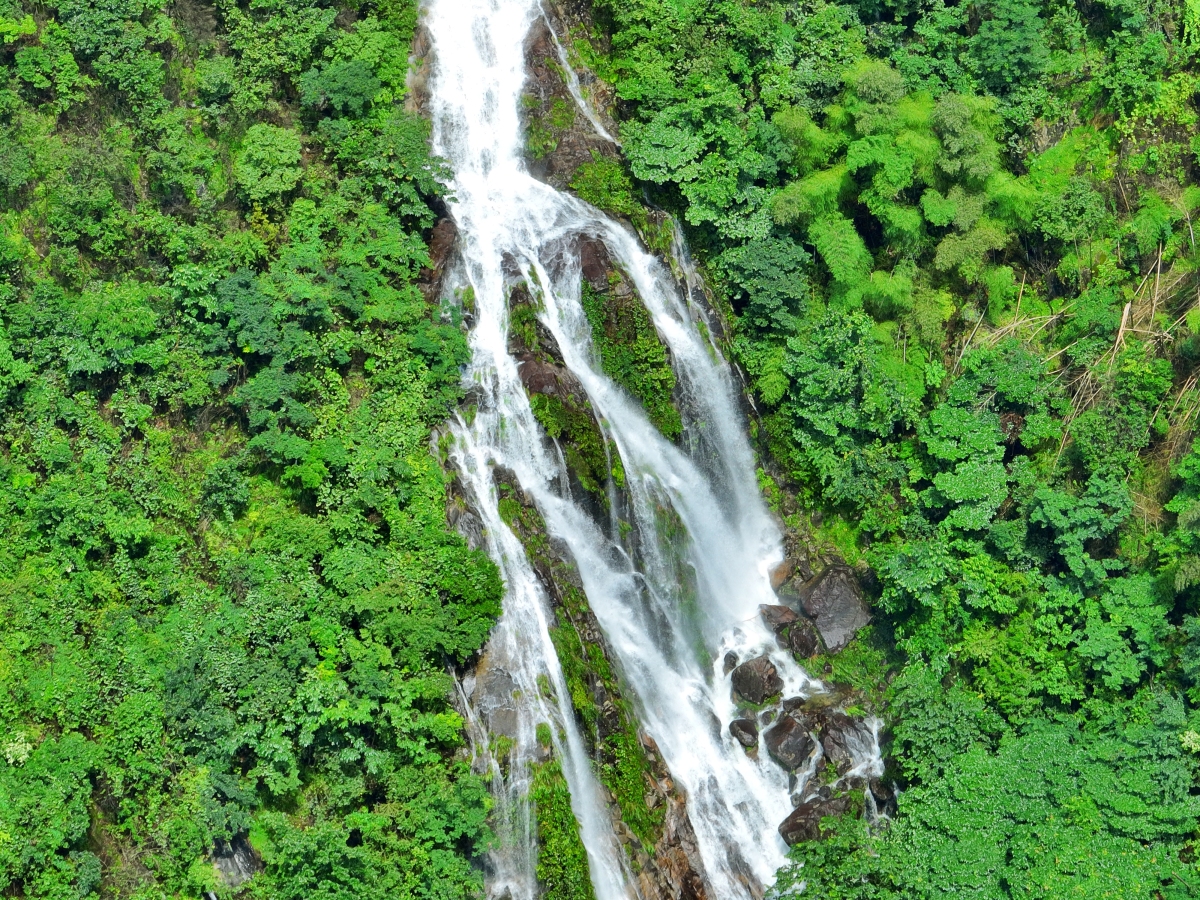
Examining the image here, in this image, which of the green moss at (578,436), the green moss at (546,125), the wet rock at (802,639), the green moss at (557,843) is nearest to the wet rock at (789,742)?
the wet rock at (802,639)

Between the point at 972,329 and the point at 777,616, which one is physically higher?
the point at 972,329

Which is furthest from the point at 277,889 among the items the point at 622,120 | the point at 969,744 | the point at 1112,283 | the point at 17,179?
the point at 1112,283

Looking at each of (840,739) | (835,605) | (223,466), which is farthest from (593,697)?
(223,466)

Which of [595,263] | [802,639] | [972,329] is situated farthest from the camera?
[972,329]

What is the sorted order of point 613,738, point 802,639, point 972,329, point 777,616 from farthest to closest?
1. point 972,329
2. point 777,616
3. point 802,639
4. point 613,738

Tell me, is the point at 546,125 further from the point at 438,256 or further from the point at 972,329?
the point at 972,329

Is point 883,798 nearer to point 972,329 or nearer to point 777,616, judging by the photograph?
point 777,616

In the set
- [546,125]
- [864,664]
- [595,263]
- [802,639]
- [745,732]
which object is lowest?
[864,664]

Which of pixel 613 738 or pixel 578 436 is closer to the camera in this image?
pixel 613 738
